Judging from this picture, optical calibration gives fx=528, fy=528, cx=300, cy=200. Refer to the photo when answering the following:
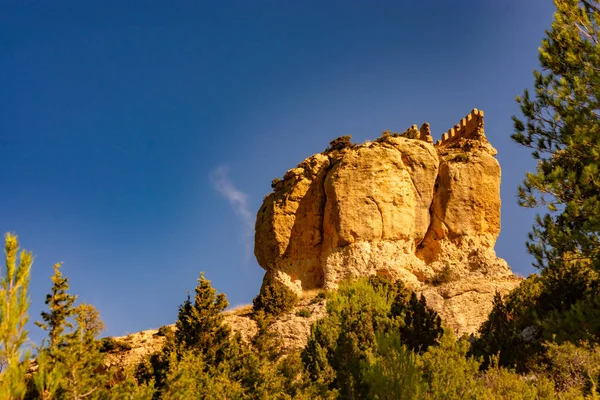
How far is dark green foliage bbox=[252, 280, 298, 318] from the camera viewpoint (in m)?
30.3

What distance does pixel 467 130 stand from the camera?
4125 cm

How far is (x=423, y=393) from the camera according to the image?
512 inches

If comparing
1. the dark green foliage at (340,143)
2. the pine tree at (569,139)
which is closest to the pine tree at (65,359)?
the pine tree at (569,139)

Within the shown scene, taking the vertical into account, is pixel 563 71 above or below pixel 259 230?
below

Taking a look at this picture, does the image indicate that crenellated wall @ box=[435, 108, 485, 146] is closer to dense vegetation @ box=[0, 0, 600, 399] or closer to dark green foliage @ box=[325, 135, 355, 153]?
dark green foliage @ box=[325, 135, 355, 153]

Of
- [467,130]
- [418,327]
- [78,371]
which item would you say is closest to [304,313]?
[418,327]

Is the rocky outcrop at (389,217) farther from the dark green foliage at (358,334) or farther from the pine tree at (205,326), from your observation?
the pine tree at (205,326)

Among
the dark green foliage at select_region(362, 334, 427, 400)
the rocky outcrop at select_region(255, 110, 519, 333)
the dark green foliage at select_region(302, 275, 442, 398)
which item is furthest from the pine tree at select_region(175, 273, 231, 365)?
the rocky outcrop at select_region(255, 110, 519, 333)

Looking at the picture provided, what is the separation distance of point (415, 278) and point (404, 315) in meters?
12.5

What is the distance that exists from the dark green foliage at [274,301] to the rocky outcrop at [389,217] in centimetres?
230

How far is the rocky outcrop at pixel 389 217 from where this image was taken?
33.9 m

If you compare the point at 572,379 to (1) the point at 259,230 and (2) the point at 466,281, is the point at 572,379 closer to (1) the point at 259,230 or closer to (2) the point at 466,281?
(2) the point at 466,281

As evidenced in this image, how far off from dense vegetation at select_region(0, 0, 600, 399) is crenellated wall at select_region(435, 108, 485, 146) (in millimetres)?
20379

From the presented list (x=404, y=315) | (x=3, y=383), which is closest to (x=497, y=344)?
(x=404, y=315)
